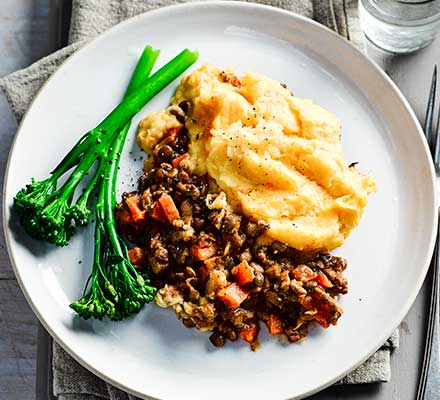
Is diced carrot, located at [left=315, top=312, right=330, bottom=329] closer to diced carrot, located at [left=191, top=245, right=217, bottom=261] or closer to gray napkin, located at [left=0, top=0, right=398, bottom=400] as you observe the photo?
gray napkin, located at [left=0, top=0, right=398, bottom=400]

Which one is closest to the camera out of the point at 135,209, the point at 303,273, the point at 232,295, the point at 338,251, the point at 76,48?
the point at 232,295

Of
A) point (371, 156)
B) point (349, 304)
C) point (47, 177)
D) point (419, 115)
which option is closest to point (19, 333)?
point (47, 177)

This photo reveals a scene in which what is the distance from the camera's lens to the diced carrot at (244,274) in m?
4.16

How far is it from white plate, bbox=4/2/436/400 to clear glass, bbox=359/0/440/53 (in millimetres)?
352

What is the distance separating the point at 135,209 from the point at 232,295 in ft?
2.44

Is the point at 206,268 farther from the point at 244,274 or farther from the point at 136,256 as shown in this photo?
the point at 136,256

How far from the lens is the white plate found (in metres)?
4.33

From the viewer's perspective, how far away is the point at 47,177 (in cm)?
460

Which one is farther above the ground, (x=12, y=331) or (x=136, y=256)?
(x=136, y=256)

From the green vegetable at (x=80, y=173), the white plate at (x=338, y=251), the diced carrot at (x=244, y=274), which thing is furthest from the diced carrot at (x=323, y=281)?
the green vegetable at (x=80, y=173)

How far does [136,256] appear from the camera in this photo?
173 inches

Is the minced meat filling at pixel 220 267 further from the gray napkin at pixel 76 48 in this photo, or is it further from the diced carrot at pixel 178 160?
the gray napkin at pixel 76 48

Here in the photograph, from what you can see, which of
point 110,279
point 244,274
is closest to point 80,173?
point 110,279

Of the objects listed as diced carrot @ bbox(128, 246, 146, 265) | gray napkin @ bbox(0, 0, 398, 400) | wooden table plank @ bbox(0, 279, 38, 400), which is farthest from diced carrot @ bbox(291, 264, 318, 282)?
wooden table plank @ bbox(0, 279, 38, 400)
